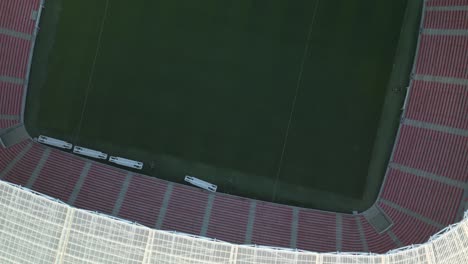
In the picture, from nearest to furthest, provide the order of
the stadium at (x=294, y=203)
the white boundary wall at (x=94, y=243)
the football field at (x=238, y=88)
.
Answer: the white boundary wall at (x=94, y=243), the stadium at (x=294, y=203), the football field at (x=238, y=88)

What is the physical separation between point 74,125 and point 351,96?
12951 mm

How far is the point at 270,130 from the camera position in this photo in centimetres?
2155

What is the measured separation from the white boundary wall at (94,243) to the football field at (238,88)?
17.6 feet

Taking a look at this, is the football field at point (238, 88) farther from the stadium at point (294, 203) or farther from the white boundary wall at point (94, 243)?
the white boundary wall at point (94, 243)

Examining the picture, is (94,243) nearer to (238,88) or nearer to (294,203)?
(294,203)

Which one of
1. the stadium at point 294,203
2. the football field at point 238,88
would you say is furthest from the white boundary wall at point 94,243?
the football field at point 238,88

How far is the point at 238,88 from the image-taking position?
21.7 meters

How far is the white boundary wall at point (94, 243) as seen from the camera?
16.2 metres

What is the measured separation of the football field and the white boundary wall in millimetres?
5357

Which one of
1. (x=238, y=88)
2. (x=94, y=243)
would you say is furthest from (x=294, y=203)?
→ (x=94, y=243)

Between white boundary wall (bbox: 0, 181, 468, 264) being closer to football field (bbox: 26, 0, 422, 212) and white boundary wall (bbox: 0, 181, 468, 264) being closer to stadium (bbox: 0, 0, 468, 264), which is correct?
stadium (bbox: 0, 0, 468, 264)

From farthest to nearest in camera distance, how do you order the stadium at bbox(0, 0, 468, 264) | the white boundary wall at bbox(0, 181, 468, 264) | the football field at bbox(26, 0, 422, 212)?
the football field at bbox(26, 0, 422, 212)
the stadium at bbox(0, 0, 468, 264)
the white boundary wall at bbox(0, 181, 468, 264)

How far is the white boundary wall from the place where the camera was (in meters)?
16.2

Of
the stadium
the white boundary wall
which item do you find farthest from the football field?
the white boundary wall
